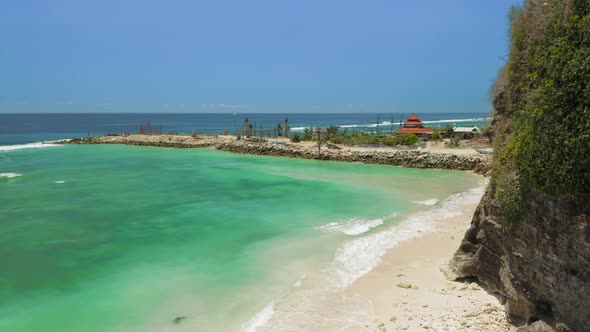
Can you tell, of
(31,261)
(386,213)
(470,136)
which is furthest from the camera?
(470,136)

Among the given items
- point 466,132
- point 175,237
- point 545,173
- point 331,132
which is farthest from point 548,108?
point 466,132

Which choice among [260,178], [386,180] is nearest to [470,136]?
[386,180]

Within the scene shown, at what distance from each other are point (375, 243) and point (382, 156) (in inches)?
847

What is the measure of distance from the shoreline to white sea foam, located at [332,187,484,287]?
0.90 ft

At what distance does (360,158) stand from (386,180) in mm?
9880

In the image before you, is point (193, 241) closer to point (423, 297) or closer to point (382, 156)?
point (423, 297)

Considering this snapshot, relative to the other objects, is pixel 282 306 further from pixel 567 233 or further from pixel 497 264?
pixel 567 233

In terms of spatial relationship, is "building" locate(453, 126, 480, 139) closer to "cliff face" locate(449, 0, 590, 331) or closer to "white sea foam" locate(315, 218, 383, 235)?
"white sea foam" locate(315, 218, 383, 235)

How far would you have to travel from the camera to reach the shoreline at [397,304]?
6176mm

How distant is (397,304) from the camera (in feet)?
23.0

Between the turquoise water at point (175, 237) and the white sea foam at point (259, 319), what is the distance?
126 millimetres

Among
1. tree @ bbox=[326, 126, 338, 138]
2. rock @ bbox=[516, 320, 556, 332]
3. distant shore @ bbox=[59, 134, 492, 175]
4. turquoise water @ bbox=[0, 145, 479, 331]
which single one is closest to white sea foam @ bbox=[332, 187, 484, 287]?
turquoise water @ bbox=[0, 145, 479, 331]

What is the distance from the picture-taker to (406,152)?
101 feet

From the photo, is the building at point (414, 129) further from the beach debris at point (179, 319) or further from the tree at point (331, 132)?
the beach debris at point (179, 319)
